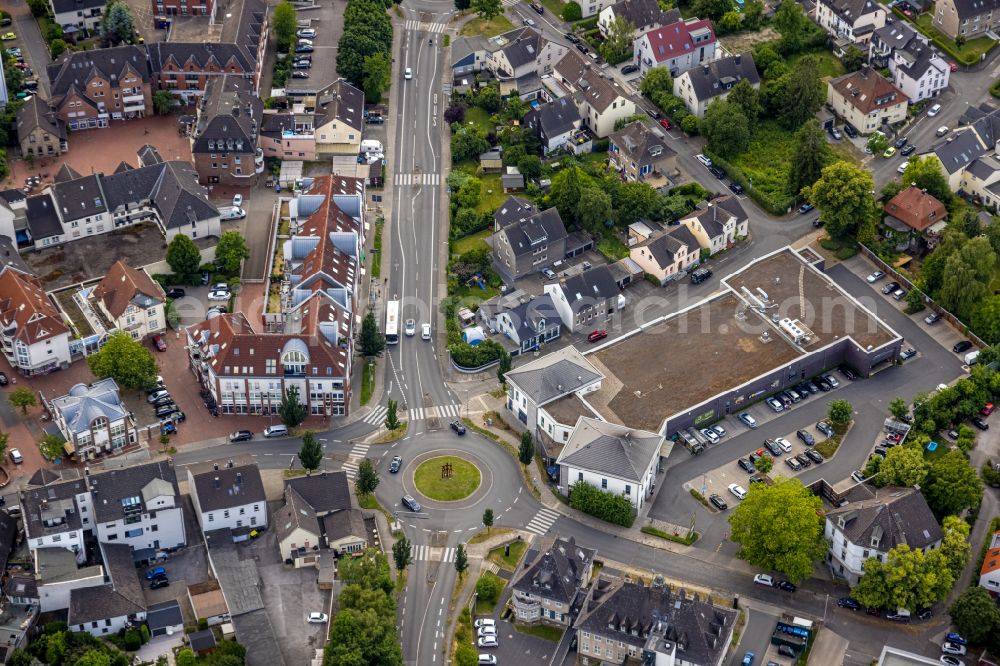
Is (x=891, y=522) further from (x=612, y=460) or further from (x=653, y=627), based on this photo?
(x=612, y=460)

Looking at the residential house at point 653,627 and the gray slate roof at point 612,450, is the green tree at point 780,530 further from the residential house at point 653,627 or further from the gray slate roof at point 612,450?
the gray slate roof at point 612,450

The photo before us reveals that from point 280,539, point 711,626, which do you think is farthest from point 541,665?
point 280,539

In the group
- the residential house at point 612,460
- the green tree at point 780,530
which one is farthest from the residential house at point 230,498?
the green tree at point 780,530

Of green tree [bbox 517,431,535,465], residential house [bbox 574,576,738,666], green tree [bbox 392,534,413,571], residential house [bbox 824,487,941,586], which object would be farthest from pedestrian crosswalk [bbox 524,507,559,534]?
residential house [bbox 824,487,941,586]

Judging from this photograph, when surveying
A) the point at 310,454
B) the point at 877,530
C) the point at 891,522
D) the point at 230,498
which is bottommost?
the point at 230,498

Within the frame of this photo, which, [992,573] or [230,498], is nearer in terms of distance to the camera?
[992,573]

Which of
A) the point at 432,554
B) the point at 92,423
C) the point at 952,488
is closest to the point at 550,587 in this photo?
the point at 432,554
